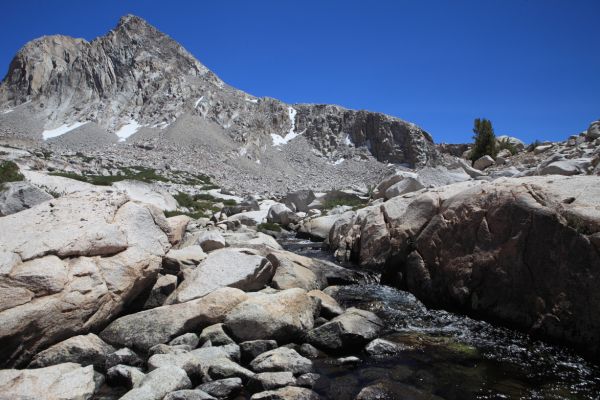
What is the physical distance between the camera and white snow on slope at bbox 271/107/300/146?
129m

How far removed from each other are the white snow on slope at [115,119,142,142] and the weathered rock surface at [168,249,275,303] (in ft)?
337

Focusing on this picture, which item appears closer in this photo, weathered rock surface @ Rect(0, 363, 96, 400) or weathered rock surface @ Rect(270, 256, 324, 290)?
weathered rock surface @ Rect(0, 363, 96, 400)

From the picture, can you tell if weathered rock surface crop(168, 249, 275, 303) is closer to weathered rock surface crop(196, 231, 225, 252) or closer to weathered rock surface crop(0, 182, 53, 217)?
weathered rock surface crop(196, 231, 225, 252)

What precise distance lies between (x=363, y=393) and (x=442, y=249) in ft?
22.9

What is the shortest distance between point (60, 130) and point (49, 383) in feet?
397

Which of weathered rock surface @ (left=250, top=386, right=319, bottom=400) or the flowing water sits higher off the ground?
the flowing water

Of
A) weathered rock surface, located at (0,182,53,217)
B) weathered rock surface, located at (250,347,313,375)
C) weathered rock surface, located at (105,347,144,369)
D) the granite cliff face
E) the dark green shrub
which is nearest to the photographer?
weathered rock surface, located at (250,347,313,375)

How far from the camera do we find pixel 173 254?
44.3 ft

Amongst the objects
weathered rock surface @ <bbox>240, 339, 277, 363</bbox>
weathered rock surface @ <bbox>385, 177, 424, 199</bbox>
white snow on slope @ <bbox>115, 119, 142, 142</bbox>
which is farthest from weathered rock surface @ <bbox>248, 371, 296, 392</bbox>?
white snow on slope @ <bbox>115, 119, 142, 142</bbox>

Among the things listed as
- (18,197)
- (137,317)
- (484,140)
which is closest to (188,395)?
(137,317)

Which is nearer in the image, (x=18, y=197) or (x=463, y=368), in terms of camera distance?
(x=463, y=368)

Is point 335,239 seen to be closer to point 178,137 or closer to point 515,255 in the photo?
point 515,255

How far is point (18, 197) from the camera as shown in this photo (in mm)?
16578

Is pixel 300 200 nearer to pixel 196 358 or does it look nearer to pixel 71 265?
pixel 71 265
